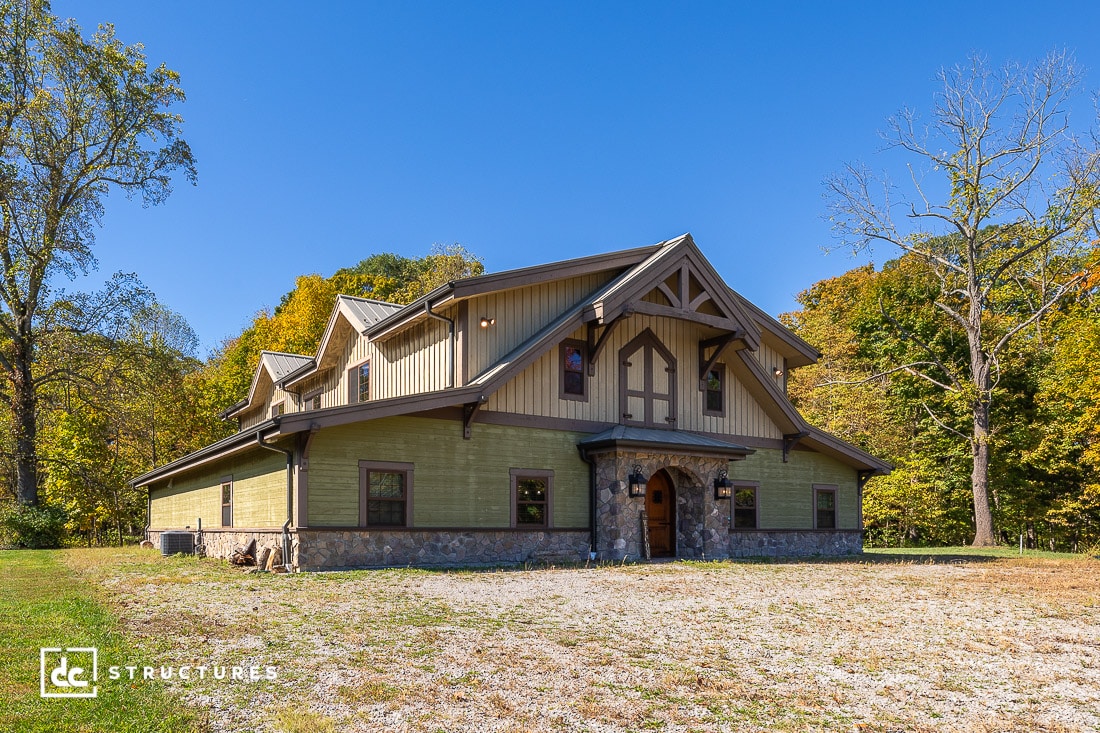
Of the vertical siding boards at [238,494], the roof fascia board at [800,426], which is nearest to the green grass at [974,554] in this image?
the roof fascia board at [800,426]

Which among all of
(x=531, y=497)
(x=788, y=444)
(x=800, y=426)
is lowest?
(x=531, y=497)

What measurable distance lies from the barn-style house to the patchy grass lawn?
119 inches

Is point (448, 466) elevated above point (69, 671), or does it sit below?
above

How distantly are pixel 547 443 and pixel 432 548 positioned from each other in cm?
352

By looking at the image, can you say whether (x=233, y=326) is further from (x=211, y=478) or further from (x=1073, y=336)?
(x=1073, y=336)

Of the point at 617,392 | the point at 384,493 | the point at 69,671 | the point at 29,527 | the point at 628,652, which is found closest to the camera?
the point at 69,671

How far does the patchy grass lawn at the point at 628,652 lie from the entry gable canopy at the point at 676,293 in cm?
704

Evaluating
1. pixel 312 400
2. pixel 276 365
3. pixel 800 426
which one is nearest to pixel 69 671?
pixel 800 426

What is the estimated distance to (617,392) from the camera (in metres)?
19.6

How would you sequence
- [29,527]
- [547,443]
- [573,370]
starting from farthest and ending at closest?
[29,527] < [573,370] < [547,443]

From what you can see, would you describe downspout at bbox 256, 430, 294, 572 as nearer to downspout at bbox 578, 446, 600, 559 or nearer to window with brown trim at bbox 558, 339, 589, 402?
window with brown trim at bbox 558, 339, 589, 402

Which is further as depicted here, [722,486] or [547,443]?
[722,486]

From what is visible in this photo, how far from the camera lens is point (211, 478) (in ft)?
69.2

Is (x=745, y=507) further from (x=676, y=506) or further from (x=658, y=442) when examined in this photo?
(x=658, y=442)
